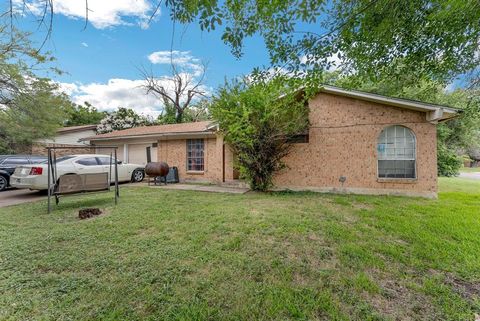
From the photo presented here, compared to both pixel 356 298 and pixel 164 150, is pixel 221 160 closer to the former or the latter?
pixel 164 150

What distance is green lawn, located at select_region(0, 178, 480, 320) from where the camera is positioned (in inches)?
94.3

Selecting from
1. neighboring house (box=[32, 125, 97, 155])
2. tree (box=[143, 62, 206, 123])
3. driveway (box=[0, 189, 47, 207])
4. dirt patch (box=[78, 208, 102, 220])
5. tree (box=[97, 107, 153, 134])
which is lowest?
dirt patch (box=[78, 208, 102, 220])

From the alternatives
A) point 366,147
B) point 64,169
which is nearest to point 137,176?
point 64,169

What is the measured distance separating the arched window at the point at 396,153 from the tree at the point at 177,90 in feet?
66.1

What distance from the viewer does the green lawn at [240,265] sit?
239cm

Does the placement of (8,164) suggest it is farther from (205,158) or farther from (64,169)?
(205,158)

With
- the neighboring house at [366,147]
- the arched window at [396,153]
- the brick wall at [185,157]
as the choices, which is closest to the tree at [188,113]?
the brick wall at [185,157]

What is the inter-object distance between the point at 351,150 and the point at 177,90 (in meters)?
21.4

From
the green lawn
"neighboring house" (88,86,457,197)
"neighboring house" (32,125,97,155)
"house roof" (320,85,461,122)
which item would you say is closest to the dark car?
"neighboring house" (32,125,97,155)

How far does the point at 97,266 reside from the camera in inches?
125

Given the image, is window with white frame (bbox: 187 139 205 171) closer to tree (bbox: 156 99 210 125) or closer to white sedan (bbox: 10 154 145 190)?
white sedan (bbox: 10 154 145 190)

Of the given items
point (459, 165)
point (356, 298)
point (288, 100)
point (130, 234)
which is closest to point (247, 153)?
point (288, 100)

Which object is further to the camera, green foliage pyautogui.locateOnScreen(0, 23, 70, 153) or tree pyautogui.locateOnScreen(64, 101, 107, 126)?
tree pyautogui.locateOnScreen(64, 101, 107, 126)

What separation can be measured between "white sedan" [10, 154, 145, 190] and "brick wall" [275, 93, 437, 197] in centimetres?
795
